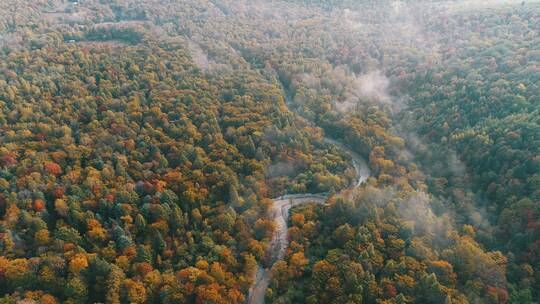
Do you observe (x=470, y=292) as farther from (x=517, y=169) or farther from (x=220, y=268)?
(x=220, y=268)

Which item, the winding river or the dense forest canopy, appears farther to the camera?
the winding river

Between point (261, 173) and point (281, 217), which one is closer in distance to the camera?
point (281, 217)

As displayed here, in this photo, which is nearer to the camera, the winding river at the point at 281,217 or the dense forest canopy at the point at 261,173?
the dense forest canopy at the point at 261,173

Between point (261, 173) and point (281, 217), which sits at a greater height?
point (261, 173)

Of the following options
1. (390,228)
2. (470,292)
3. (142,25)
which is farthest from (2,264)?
(142,25)
